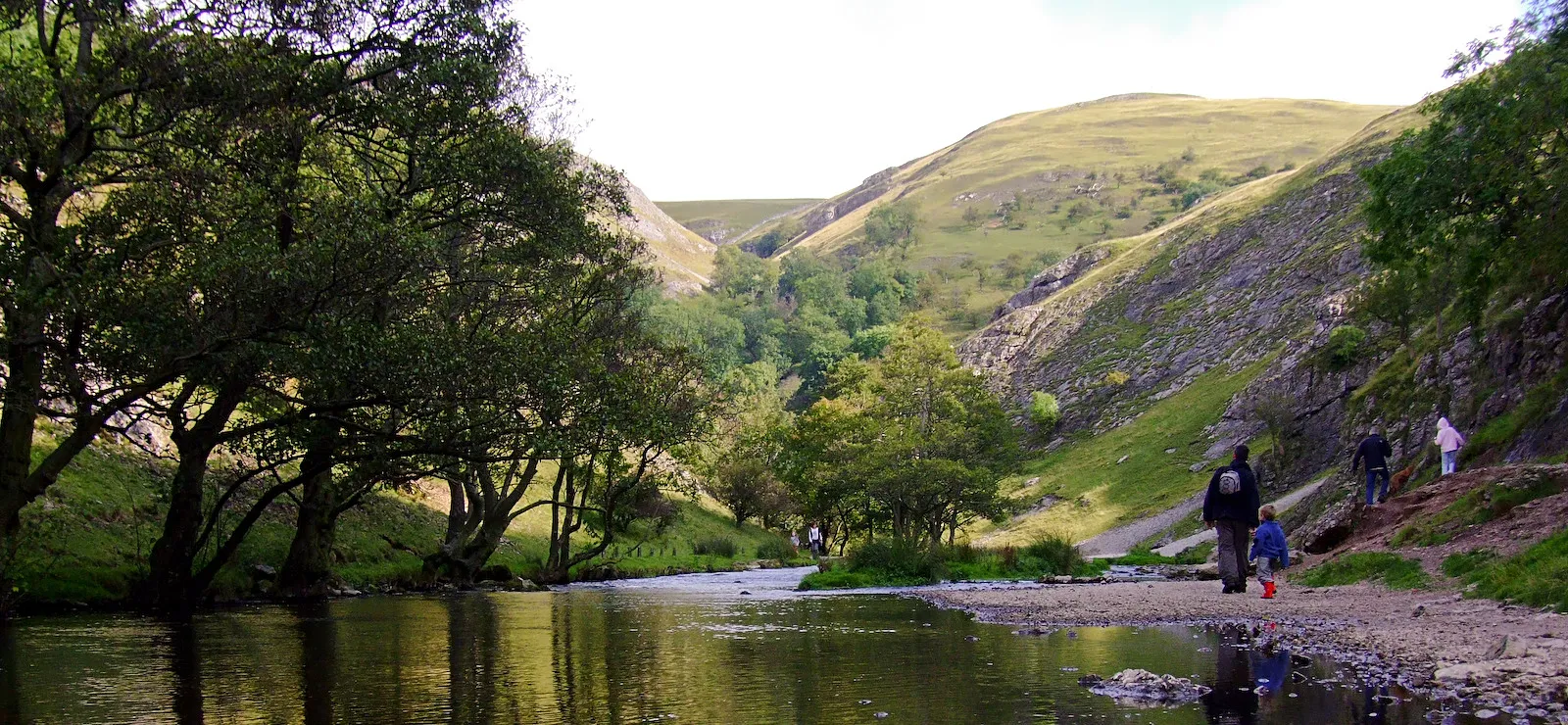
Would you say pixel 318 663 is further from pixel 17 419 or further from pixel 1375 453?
pixel 1375 453

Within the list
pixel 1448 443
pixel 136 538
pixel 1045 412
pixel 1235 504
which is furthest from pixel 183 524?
pixel 1045 412

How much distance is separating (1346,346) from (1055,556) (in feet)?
128

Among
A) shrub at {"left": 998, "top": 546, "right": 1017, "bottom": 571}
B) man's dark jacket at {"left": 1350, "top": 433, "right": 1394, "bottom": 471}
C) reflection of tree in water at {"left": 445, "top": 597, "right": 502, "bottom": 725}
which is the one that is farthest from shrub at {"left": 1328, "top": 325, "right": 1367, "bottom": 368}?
reflection of tree in water at {"left": 445, "top": 597, "right": 502, "bottom": 725}

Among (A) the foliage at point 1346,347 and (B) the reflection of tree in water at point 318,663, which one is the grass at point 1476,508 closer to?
(B) the reflection of tree in water at point 318,663

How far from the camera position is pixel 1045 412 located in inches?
4235

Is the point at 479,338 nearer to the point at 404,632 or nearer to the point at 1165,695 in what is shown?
the point at 404,632

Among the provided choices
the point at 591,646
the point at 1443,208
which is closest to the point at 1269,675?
the point at 591,646

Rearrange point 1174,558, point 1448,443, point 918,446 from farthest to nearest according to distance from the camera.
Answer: point 918,446
point 1174,558
point 1448,443

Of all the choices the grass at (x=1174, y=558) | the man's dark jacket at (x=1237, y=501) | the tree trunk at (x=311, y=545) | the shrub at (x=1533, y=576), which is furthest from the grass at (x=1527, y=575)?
the grass at (x=1174, y=558)

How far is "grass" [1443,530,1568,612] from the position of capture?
13.1 metres

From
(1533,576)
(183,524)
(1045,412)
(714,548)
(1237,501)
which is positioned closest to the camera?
(1533,576)

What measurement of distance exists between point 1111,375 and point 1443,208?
75.8 meters

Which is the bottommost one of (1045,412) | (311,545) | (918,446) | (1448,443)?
(311,545)

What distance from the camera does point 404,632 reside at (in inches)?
727
